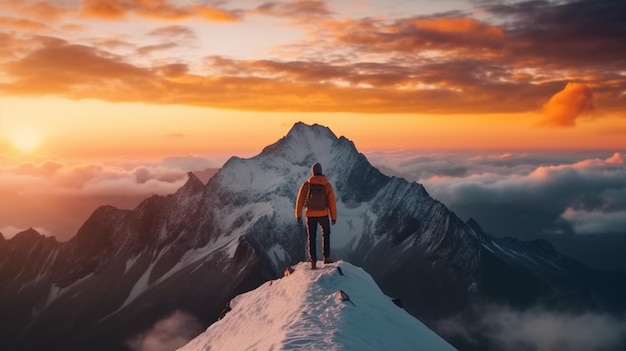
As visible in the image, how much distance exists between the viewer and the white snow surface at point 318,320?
73.3ft

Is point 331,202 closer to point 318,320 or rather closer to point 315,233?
point 315,233

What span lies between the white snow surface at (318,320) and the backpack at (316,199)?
3.29 metres

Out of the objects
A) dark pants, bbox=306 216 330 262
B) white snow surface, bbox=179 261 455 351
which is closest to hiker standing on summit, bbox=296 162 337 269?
dark pants, bbox=306 216 330 262

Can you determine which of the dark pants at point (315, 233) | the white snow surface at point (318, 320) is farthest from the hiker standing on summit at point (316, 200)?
the white snow surface at point (318, 320)

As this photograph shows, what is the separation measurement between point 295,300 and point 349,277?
396 centimetres

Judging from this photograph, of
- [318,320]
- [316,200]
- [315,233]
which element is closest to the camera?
[318,320]

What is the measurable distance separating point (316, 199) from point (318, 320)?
10.5 m

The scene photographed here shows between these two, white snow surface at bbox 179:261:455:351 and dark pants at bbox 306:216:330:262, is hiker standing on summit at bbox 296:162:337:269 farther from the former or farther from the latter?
white snow surface at bbox 179:261:455:351

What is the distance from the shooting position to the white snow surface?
22.3 metres

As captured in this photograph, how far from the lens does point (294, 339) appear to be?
21.8 metres

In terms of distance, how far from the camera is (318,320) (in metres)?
24.2

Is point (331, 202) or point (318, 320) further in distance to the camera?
point (331, 202)

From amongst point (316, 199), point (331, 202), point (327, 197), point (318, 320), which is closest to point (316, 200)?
point (316, 199)

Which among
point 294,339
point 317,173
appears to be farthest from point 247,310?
point 294,339
